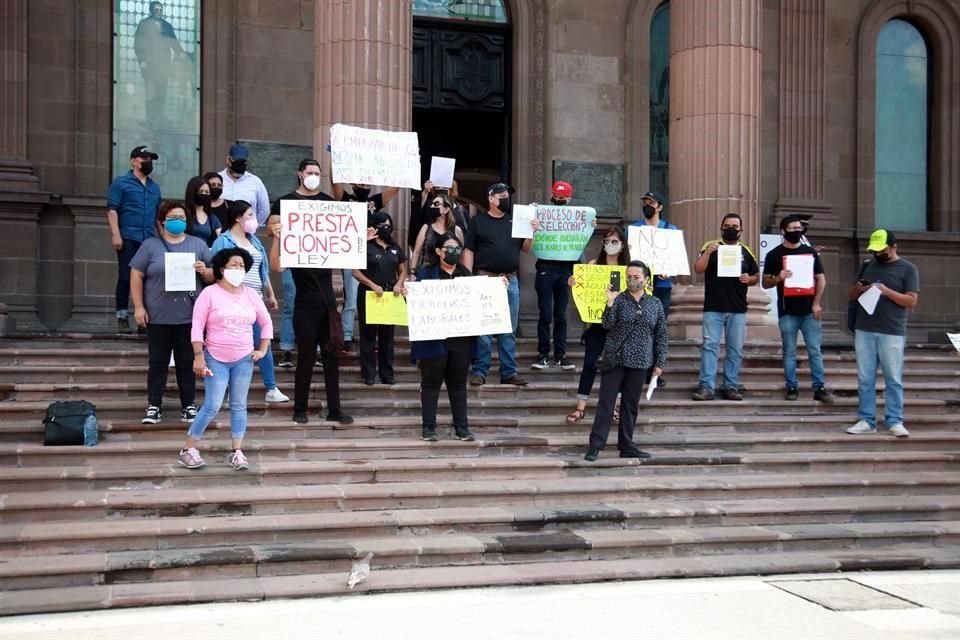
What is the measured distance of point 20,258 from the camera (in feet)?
48.2

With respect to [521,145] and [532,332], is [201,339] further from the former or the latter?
[521,145]

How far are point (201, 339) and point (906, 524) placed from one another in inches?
246

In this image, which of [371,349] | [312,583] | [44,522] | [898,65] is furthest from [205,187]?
[898,65]

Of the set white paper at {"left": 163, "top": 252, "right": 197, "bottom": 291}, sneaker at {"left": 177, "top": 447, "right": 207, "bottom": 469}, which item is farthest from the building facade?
sneaker at {"left": 177, "top": 447, "right": 207, "bottom": 469}

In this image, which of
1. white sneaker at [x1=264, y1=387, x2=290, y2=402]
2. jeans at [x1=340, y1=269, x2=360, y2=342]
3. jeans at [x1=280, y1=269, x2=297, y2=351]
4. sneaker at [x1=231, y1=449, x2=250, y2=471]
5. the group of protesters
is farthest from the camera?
jeans at [x1=340, y1=269, x2=360, y2=342]

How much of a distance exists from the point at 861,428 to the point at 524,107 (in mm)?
8049

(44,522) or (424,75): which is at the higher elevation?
(424,75)

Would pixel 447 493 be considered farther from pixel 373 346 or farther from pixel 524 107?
pixel 524 107

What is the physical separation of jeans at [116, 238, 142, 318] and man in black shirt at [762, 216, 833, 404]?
6915mm

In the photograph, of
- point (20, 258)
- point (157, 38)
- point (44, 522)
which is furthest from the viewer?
point (157, 38)

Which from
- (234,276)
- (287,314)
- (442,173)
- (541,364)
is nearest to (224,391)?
(234,276)

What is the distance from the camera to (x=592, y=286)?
11.7 m

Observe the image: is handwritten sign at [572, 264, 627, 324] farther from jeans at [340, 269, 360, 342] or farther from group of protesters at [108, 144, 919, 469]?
jeans at [340, 269, 360, 342]

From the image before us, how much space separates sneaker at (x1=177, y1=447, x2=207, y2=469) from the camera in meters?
9.16
